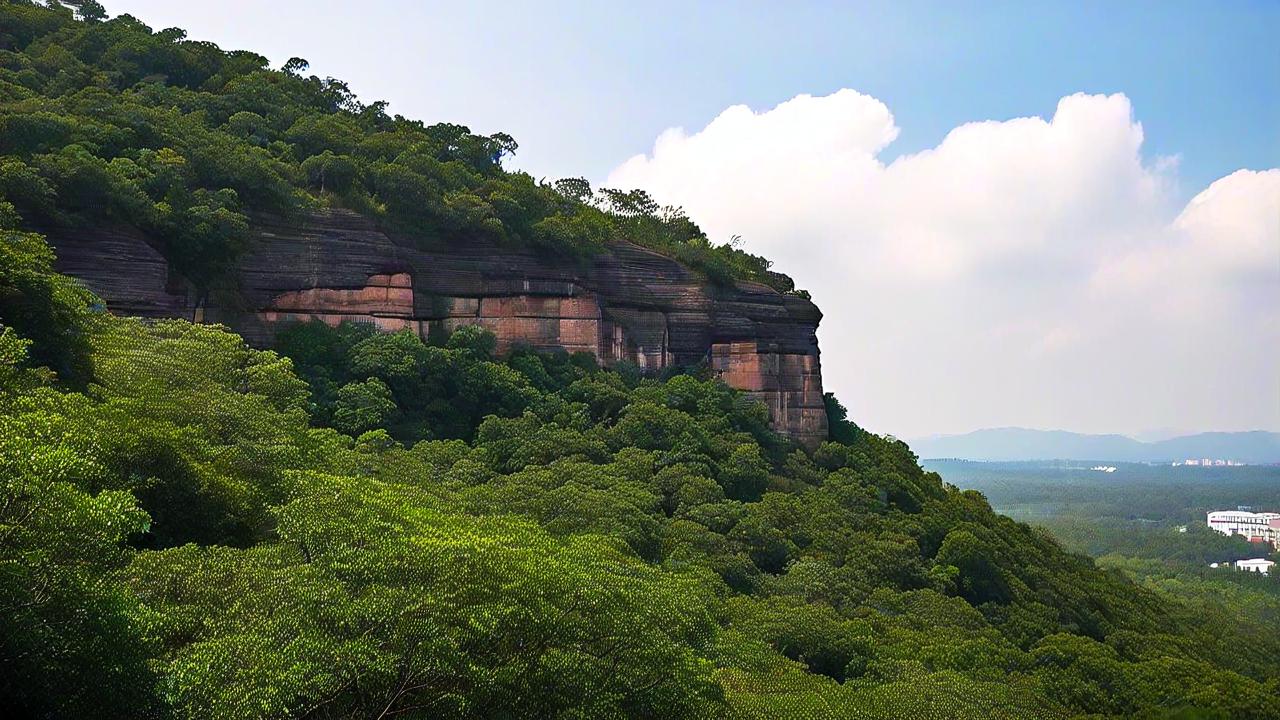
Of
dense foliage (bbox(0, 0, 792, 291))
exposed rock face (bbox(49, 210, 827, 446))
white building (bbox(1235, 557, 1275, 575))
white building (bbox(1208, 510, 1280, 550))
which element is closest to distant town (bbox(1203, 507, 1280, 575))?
white building (bbox(1208, 510, 1280, 550))

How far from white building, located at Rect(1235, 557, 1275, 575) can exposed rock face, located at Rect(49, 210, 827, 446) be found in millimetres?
57143

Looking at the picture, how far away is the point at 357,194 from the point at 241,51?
48.5 ft

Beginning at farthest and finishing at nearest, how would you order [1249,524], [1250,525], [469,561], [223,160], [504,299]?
[1249,524] → [1250,525] → [504,299] → [223,160] → [469,561]

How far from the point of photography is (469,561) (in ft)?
39.7

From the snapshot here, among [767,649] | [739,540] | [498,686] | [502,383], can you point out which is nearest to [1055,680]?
[767,649]

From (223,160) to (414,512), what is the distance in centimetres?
2278

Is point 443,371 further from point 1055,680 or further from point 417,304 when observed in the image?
point 1055,680

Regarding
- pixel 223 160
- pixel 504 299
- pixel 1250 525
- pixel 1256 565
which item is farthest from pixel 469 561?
pixel 1250 525

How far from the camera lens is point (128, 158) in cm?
3059

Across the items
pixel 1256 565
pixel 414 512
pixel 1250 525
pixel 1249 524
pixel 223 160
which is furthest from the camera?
pixel 1249 524

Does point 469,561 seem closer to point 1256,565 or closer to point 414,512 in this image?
point 414,512

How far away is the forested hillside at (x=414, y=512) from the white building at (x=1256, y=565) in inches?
2026

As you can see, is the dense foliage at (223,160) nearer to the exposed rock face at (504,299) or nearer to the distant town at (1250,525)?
the exposed rock face at (504,299)

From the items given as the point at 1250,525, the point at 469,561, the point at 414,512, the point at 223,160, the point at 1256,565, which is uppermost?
the point at 223,160
